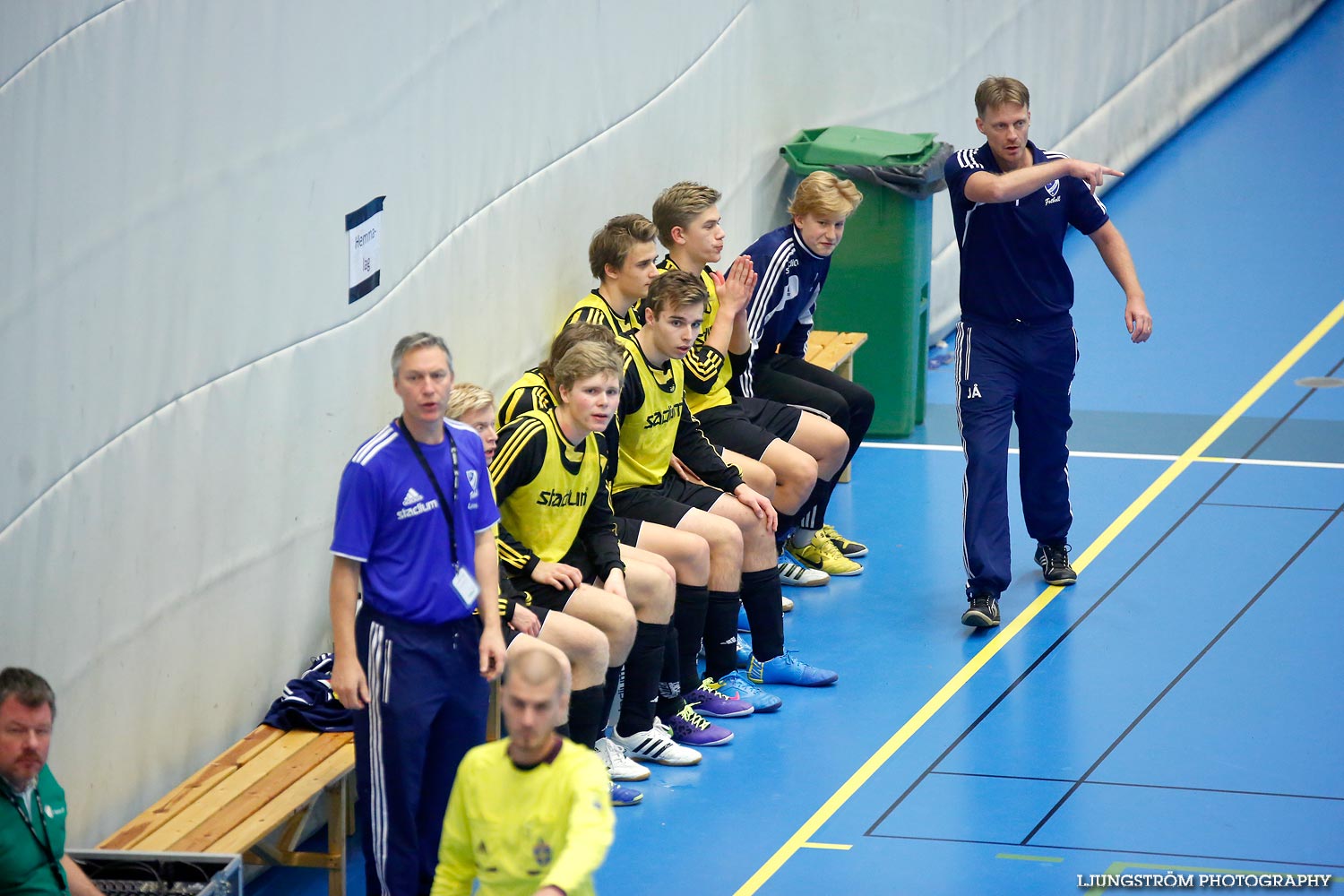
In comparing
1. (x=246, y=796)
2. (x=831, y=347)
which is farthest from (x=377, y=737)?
(x=831, y=347)

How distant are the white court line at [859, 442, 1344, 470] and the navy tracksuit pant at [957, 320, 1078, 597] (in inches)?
72.2

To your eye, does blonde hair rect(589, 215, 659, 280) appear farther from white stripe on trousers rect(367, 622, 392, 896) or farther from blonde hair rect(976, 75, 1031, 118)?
white stripe on trousers rect(367, 622, 392, 896)

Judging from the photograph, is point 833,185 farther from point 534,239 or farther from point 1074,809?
point 1074,809

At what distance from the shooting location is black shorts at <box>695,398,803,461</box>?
812 cm

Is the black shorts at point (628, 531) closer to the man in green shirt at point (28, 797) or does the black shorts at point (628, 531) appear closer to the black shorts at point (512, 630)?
the black shorts at point (512, 630)

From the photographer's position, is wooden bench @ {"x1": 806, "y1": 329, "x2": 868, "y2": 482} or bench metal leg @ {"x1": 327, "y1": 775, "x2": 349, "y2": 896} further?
wooden bench @ {"x1": 806, "y1": 329, "x2": 868, "y2": 482}

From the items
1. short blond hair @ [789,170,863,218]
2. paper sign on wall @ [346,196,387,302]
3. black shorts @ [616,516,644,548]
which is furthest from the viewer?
short blond hair @ [789,170,863,218]

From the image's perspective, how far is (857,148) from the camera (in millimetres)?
10562

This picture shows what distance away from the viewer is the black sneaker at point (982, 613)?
7.90 meters

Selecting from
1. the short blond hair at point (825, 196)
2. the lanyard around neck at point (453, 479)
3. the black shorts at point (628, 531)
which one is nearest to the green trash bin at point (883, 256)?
the short blond hair at point (825, 196)

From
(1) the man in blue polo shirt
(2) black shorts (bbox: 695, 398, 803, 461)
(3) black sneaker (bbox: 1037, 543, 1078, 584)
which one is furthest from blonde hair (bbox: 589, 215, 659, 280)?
(3) black sneaker (bbox: 1037, 543, 1078, 584)

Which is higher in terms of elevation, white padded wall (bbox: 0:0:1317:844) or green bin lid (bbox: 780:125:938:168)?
green bin lid (bbox: 780:125:938:168)

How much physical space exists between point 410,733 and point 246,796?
751 millimetres

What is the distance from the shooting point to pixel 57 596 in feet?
16.1
